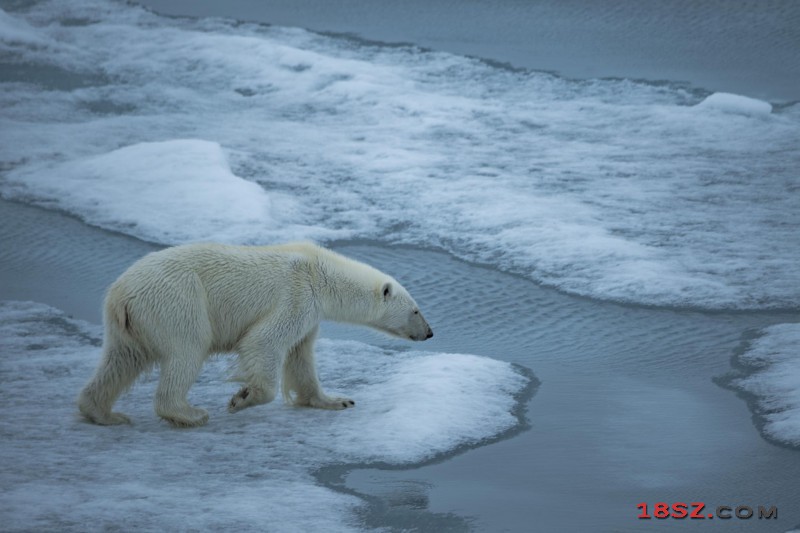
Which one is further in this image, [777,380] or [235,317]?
[777,380]

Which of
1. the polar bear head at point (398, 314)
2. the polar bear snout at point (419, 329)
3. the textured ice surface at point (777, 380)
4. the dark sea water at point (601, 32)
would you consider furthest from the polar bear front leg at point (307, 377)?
the dark sea water at point (601, 32)

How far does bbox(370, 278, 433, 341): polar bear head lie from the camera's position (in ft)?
17.2

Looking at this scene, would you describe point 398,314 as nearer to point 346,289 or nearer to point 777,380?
point 346,289

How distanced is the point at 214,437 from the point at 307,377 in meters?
0.61

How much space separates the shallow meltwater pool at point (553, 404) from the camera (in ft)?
13.5

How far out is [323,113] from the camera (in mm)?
10508

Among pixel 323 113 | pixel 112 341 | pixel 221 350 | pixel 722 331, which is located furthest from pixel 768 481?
pixel 323 113

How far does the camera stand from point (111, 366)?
4617 millimetres

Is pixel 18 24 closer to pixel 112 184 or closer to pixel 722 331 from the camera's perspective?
pixel 112 184

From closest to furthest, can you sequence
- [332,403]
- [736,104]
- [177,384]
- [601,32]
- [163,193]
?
[177,384] → [332,403] → [163,193] → [736,104] → [601,32]

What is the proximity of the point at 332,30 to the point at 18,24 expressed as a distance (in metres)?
3.53

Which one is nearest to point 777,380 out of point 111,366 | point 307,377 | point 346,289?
point 346,289

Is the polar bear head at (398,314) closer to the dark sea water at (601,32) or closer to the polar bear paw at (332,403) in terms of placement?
the polar bear paw at (332,403)

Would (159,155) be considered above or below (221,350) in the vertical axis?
above
